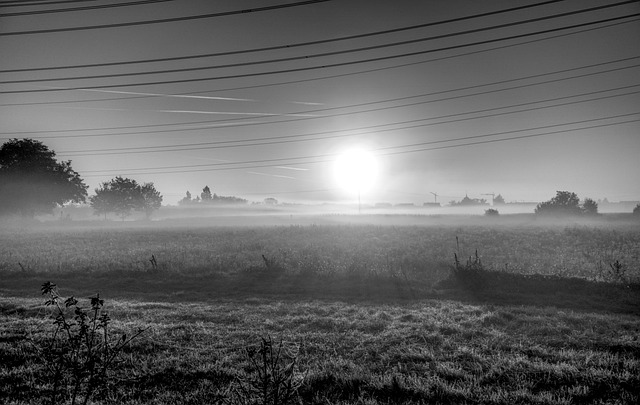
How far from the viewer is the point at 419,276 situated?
18.5 m

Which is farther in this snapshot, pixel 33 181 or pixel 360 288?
pixel 33 181

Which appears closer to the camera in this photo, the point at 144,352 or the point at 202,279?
the point at 144,352

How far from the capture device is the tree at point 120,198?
112812 millimetres

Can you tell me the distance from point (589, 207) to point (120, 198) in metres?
129

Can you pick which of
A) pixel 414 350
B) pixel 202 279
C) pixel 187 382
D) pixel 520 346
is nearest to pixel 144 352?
pixel 187 382

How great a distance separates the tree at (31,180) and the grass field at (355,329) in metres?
67.3

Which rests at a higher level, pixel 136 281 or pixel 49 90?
pixel 49 90

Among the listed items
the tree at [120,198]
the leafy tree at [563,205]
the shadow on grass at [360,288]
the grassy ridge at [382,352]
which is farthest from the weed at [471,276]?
the tree at [120,198]

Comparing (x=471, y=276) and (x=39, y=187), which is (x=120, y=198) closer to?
(x=39, y=187)

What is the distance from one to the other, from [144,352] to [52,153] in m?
93.7

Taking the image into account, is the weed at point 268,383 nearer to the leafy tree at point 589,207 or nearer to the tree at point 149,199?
the leafy tree at point 589,207

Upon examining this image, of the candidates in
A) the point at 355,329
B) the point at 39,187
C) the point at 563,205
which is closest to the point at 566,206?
the point at 563,205

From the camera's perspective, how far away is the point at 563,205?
253ft

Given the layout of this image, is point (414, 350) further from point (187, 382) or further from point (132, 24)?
point (132, 24)
